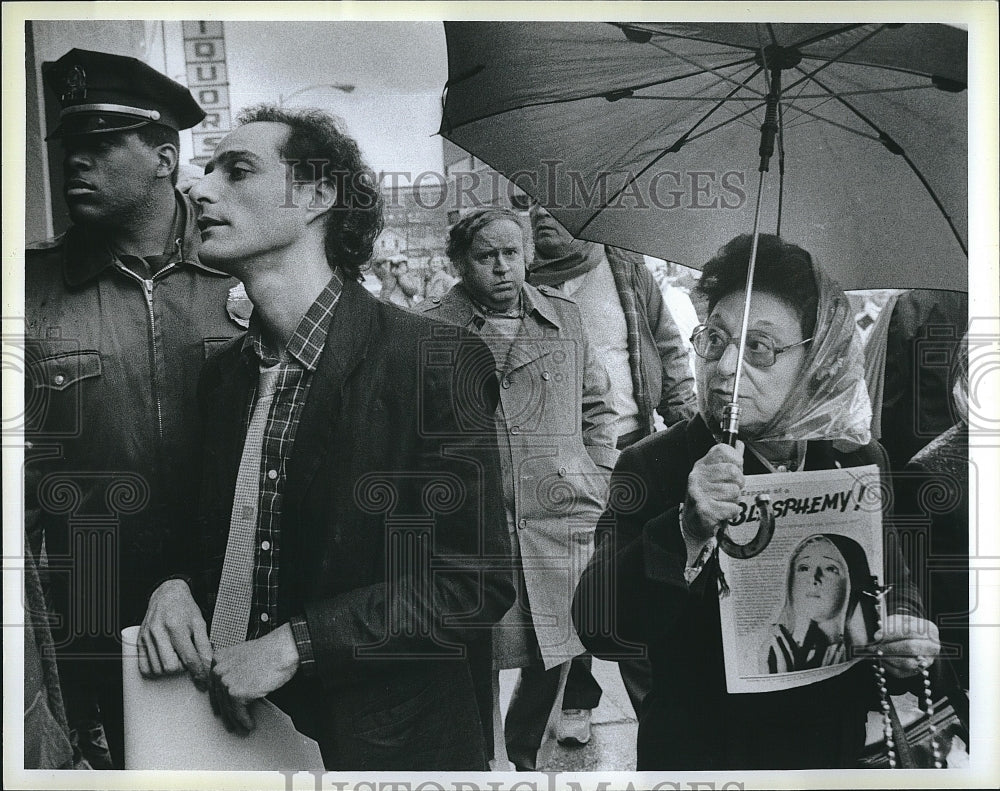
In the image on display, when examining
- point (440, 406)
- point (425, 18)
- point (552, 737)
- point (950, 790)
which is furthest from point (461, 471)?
point (950, 790)

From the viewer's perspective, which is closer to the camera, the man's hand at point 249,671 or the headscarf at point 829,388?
the man's hand at point 249,671

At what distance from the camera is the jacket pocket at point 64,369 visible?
12.0 feet

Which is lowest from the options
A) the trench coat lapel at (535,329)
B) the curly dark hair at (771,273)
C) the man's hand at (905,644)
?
the man's hand at (905,644)

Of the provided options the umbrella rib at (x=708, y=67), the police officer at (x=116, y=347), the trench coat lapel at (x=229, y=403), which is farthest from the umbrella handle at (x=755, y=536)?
the police officer at (x=116, y=347)

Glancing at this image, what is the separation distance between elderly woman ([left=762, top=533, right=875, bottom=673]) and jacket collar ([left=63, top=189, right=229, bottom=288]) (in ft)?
8.04

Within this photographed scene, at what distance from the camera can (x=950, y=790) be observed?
375 cm

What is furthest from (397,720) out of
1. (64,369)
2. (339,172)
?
(339,172)

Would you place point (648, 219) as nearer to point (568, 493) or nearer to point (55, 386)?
point (568, 493)

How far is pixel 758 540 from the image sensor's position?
12.2ft

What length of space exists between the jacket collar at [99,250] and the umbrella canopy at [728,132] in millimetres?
1020

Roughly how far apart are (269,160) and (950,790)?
351 centimetres

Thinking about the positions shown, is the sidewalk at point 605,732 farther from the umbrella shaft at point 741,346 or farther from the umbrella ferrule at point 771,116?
the umbrella ferrule at point 771,116

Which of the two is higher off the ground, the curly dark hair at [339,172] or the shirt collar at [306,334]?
the curly dark hair at [339,172]

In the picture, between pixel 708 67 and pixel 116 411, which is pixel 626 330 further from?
pixel 116 411
